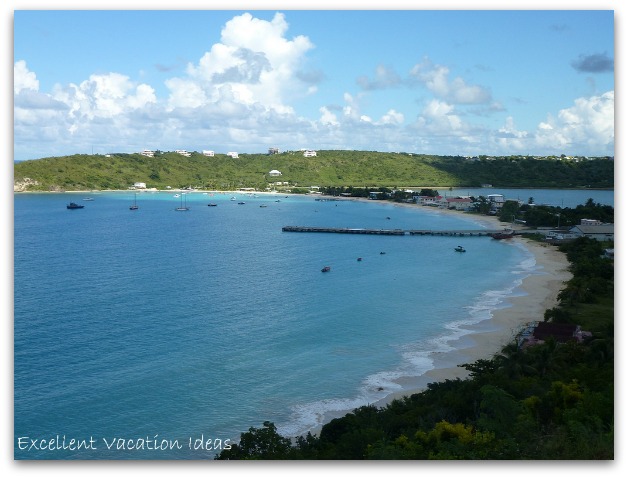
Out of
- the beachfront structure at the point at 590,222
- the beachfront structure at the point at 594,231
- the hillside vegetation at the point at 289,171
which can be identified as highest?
the hillside vegetation at the point at 289,171

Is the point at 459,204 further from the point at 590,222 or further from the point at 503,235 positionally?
the point at 590,222

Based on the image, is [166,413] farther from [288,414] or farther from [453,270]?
[453,270]

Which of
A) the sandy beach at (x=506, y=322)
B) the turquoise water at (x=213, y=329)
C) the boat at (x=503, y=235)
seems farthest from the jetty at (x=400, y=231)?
the sandy beach at (x=506, y=322)

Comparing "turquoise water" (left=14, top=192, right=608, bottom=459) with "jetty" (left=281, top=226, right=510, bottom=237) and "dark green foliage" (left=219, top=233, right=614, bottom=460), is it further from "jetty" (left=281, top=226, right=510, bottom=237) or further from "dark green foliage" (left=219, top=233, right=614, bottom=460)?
"jetty" (left=281, top=226, right=510, bottom=237)

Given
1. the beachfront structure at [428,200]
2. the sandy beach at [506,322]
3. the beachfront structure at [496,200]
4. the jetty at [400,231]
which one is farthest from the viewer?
the beachfront structure at [428,200]

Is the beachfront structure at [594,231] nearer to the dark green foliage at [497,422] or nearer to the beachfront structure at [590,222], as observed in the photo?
the beachfront structure at [590,222]

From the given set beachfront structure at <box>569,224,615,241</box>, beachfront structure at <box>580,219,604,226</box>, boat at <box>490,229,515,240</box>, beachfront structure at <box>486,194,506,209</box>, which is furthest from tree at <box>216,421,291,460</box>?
beachfront structure at <box>486,194,506,209</box>

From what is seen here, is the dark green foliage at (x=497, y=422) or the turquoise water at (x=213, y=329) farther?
the turquoise water at (x=213, y=329)

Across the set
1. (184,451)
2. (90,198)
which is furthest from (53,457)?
(90,198)

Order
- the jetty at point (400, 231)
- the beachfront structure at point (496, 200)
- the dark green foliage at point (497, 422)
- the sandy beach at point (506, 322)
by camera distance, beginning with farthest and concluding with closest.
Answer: the beachfront structure at point (496, 200) < the jetty at point (400, 231) < the sandy beach at point (506, 322) < the dark green foliage at point (497, 422)
